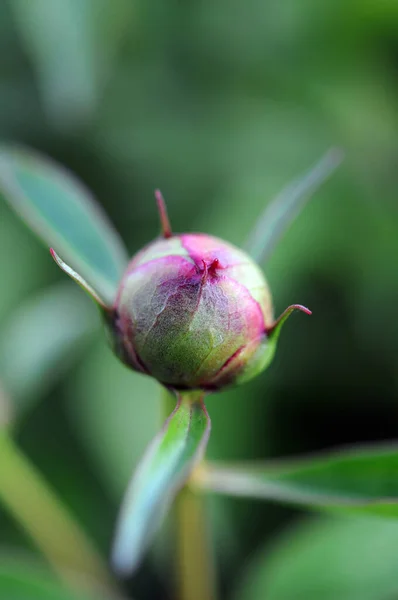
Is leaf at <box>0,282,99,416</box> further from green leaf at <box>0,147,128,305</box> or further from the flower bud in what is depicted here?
the flower bud

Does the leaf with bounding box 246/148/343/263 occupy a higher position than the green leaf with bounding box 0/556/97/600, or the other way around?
the leaf with bounding box 246/148/343/263

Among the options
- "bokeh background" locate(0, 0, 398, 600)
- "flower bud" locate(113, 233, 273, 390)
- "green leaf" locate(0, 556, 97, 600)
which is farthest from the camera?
"bokeh background" locate(0, 0, 398, 600)

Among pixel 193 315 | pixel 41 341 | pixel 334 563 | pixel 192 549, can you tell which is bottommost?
pixel 334 563

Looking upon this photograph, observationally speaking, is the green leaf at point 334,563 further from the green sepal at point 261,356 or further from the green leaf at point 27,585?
the green sepal at point 261,356

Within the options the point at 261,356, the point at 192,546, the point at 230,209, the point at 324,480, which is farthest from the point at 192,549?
the point at 230,209

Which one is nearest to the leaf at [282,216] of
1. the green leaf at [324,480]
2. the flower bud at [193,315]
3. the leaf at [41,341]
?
the flower bud at [193,315]

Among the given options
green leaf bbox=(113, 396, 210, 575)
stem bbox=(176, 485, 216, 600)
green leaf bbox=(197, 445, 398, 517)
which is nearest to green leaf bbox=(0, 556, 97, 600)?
stem bbox=(176, 485, 216, 600)

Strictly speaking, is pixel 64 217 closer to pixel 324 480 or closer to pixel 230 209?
pixel 324 480
